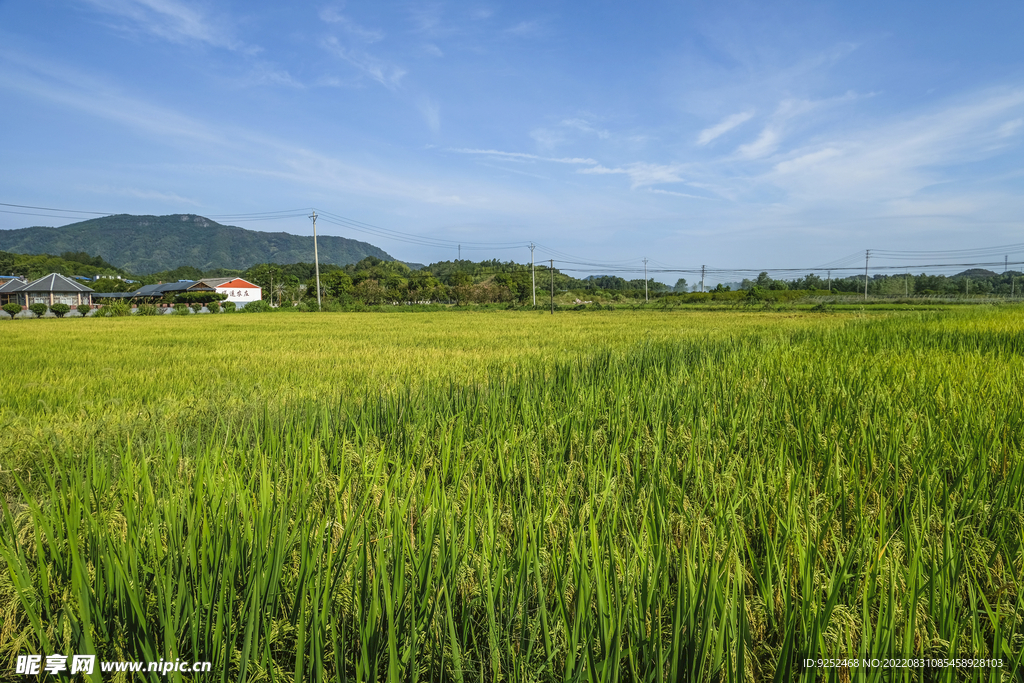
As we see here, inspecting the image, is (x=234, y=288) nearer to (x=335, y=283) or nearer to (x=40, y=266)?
(x=335, y=283)

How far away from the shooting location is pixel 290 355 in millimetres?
7488

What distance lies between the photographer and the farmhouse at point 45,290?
55.1 meters

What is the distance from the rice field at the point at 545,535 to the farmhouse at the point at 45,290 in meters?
69.9

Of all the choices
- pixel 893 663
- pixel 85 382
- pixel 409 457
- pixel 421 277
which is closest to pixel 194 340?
pixel 85 382

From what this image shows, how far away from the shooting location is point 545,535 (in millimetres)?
1428

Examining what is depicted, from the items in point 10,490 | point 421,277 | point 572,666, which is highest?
point 421,277

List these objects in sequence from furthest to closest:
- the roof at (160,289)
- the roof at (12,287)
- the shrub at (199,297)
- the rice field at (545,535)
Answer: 1. the roof at (160,289)
2. the roof at (12,287)
3. the shrub at (199,297)
4. the rice field at (545,535)

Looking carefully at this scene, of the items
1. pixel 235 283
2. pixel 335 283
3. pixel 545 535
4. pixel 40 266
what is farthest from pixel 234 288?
pixel 545 535

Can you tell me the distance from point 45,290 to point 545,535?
73888 millimetres

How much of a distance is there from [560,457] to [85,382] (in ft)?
Result: 17.0

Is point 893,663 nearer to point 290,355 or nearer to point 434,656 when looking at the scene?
point 434,656

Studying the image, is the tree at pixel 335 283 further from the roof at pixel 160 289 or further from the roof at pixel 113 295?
the roof at pixel 113 295

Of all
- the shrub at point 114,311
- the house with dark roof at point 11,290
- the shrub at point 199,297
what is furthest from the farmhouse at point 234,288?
the shrub at point 114,311

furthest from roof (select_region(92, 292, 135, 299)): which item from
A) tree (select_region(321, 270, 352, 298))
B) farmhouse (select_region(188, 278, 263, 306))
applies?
tree (select_region(321, 270, 352, 298))
